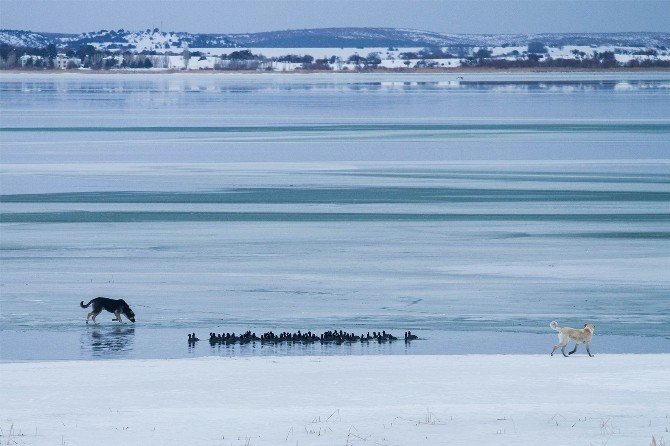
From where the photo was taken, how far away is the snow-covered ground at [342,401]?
538 centimetres

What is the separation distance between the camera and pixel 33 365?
7.04 m

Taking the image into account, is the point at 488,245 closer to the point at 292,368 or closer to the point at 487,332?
the point at 487,332

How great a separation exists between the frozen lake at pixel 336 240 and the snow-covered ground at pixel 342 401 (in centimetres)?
63

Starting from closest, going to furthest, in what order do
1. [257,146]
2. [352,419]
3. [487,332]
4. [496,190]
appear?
1. [352,419]
2. [487,332]
3. [496,190]
4. [257,146]

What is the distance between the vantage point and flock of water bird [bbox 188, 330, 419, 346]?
7887 mm

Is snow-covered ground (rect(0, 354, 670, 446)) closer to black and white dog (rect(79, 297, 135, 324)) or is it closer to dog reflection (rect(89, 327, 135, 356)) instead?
dog reflection (rect(89, 327, 135, 356))

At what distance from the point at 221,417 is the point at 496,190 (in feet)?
36.6

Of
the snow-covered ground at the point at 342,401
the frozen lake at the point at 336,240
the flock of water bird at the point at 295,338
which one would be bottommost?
the frozen lake at the point at 336,240

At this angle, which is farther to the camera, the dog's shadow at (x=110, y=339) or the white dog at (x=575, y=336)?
the dog's shadow at (x=110, y=339)

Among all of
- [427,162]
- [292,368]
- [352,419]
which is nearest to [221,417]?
[352,419]

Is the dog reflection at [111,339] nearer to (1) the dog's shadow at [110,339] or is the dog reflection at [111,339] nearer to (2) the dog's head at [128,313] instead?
(1) the dog's shadow at [110,339]

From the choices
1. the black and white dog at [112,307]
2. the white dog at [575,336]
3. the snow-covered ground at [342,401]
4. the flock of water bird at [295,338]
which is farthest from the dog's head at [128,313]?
the white dog at [575,336]

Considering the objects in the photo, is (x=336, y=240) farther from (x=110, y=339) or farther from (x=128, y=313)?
(x=110, y=339)

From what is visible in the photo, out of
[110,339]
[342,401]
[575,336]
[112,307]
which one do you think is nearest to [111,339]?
[110,339]
